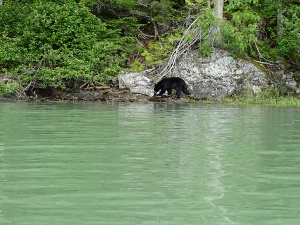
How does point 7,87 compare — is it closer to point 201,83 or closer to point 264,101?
point 201,83

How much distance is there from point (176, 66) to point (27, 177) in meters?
17.8

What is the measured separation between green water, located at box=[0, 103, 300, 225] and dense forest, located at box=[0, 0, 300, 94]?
9817mm

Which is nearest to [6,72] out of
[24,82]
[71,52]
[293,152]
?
[24,82]

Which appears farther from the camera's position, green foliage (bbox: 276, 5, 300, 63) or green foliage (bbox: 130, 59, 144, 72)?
green foliage (bbox: 130, 59, 144, 72)

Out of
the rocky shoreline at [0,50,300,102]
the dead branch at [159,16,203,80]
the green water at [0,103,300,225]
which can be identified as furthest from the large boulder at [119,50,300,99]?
the green water at [0,103,300,225]

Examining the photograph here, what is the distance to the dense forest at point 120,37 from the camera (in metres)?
23.2

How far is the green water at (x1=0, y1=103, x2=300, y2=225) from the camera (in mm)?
5391

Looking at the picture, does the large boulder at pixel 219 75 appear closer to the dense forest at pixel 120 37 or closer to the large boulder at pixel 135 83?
the dense forest at pixel 120 37

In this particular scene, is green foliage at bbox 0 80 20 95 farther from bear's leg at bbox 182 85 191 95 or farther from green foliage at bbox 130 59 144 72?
bear's leg at bbox 182 85 191 95

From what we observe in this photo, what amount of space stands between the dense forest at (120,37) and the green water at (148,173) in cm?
982

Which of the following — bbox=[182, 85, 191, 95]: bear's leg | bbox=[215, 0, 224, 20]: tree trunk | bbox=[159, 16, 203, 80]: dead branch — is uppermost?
bbox=[215, 0, 224, 20]: tree trunk

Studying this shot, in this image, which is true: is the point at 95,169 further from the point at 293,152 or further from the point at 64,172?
the point at 293,152

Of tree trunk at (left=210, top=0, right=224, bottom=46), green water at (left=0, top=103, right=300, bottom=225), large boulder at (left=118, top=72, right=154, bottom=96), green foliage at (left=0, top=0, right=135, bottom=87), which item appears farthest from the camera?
tree trunk at (left=210, top=0, right=224, bottom=46)

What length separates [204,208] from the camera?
5590 millimetres
